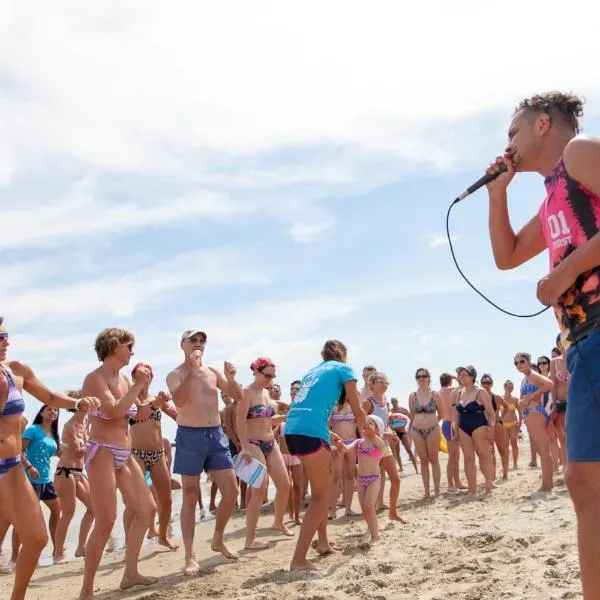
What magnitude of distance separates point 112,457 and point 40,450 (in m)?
3.69

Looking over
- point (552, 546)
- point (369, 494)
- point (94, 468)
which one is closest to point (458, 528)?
point (369, 494)

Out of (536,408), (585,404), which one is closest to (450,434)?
(536,408)

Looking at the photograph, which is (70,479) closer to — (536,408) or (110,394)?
(110,394)

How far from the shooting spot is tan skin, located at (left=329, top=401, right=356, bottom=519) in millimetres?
9914

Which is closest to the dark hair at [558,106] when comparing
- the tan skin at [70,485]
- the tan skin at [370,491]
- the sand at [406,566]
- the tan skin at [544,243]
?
the tan skin at [544,243]

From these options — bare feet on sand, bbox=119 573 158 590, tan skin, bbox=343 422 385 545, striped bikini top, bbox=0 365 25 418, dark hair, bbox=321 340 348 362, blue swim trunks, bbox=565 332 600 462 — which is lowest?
bare feet on sand, bbox=119 573 158 590

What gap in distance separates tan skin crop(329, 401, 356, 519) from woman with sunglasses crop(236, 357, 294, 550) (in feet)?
5.10

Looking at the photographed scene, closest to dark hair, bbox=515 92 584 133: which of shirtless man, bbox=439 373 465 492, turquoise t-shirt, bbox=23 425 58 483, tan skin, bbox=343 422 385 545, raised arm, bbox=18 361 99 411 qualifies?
raised arm, bbox=18 361 99 411

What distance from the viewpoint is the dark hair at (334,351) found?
22.3 feet

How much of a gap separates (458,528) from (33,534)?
165 inches

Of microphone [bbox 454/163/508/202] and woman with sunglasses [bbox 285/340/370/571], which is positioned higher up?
microphone [bbox 454/163/508/202]

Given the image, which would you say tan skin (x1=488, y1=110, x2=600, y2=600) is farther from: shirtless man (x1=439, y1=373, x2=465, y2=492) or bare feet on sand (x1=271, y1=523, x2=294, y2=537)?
shirtless man (x1=439, y1=373, x2=465, y2=492)

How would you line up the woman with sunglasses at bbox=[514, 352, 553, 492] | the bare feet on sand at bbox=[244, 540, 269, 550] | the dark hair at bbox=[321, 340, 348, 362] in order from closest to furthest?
the dark hair at bbox=[321, 340, 348, 362] → the bare feet on sand at bbox=[244, 540, 269, 550] → the woman with sunglasses at bbox=[514, 352, 553, 492]

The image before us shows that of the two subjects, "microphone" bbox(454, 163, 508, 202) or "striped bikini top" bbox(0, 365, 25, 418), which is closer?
"microphone" bbox(454, 163, 508, 202)
